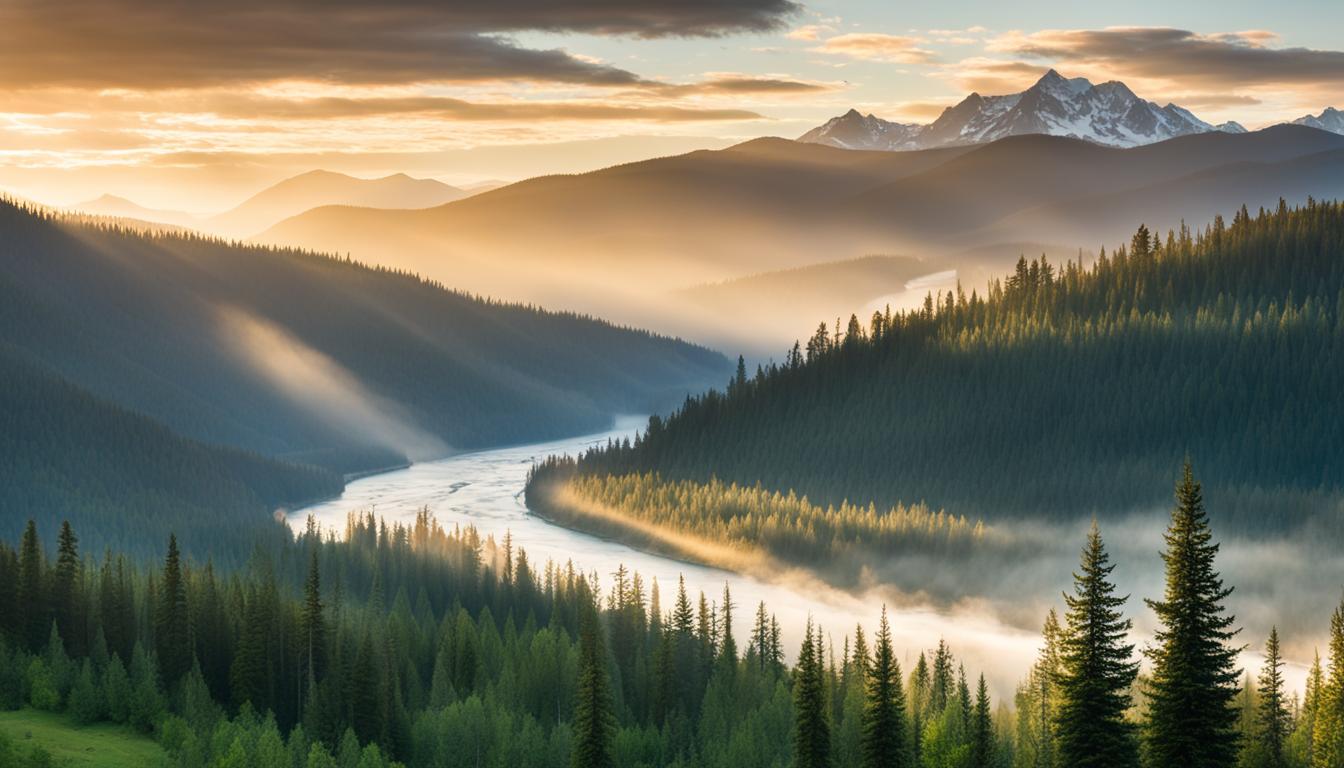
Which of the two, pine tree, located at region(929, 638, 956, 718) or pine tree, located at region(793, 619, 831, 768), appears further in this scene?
pine tree, located at region(929, 638, 956, 718)

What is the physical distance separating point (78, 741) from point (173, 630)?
104ft

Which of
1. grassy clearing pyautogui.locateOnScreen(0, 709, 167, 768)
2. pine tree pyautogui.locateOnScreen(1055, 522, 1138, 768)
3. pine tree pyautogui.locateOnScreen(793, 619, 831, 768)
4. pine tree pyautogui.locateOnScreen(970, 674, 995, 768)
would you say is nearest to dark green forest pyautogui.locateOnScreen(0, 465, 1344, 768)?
pine tree pyautogui.locateOnScreen(793, 619, 831, 768)

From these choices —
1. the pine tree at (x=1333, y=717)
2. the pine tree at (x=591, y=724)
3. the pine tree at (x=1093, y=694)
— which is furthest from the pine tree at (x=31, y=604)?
the pine tree at (x=1333, y=717)

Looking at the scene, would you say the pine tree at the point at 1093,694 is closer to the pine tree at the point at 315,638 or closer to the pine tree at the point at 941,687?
the pine tree at the point at 941,687

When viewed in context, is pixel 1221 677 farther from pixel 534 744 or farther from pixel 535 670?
pixel 535 670

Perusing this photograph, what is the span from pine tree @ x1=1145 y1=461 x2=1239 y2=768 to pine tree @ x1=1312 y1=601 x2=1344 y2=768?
1916 centimetres

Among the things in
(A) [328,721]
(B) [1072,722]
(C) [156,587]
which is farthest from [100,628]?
(B) [1072,722]

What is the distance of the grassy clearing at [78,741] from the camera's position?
117125mm

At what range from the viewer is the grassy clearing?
11712 cm

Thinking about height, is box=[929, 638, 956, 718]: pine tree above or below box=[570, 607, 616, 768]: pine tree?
below

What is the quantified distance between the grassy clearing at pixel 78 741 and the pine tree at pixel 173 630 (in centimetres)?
2034

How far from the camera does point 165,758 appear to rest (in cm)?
11969

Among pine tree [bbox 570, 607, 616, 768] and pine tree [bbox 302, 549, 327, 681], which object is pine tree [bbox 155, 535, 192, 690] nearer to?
pine tree [bbox 302, 549, 327, 681]

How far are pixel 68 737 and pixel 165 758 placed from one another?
30.4ft
